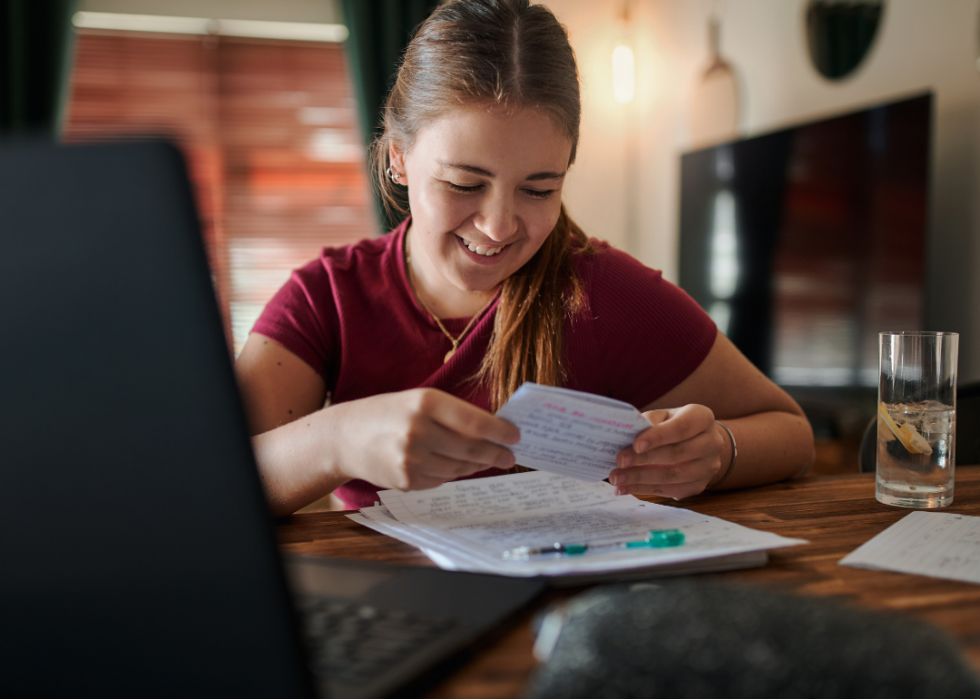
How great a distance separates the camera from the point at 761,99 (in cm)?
279

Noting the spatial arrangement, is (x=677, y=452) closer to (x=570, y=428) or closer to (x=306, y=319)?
(x=570, y=428)

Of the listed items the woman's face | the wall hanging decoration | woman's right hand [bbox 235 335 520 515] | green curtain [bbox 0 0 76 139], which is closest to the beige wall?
the wall hanging decoration

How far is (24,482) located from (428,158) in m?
0.75

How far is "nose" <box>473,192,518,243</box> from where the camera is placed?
0.99 metres

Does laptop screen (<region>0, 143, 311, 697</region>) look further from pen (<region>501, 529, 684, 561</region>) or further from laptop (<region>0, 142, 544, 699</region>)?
pen (<region>501, 529, 684, 561</region>)

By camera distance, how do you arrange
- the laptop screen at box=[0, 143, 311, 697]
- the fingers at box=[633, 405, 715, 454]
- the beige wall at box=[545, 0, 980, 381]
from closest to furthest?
the laptop screen at box=[0, 143, 311, 697] → the fingers at box=[633, 405, 715, 454] → the beige wall at box=[545, 0, 980, 381]

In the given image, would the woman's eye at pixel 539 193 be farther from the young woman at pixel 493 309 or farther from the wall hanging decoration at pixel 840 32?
the wall hanging decoration at pixel 840 32

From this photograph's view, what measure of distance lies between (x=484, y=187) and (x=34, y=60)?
9.47 ft

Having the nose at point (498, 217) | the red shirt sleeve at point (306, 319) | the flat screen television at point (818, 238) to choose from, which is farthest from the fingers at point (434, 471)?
the flat screen television at point (818, 238)

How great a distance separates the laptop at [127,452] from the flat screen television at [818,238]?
207cm

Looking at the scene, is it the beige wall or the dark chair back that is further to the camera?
the beige wall

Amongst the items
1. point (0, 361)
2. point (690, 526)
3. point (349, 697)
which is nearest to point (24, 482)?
point (0, 361)

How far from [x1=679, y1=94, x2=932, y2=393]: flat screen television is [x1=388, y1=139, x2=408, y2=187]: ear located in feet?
4.86

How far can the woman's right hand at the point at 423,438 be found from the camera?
62 cm
